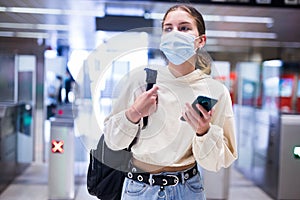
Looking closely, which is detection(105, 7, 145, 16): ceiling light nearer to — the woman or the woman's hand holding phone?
the woman

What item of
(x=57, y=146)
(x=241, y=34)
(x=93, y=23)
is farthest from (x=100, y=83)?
(x=241, y=34)

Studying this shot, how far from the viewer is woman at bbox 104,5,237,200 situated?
41.3 inches

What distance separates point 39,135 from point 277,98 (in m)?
4.62

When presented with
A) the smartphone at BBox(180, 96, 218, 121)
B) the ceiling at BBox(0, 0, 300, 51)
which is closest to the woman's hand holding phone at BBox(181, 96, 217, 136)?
the smartphone at BBox(180, 96, 218, 121)

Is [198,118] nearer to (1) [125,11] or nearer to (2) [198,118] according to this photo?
(2) [198,118]

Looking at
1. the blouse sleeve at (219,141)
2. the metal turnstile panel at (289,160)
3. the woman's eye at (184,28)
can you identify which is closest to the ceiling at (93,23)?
the metal turnstile panel at (289,160)

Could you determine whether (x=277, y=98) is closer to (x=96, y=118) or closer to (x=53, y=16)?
(x=53, y=16)

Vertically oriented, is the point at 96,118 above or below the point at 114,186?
above

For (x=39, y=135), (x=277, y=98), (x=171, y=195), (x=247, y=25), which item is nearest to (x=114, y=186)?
(x=171, y=195)

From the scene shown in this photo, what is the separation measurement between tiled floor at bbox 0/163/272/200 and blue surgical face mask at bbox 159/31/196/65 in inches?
107

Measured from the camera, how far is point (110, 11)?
4.09 m

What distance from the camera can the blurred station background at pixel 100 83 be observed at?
1.34 meters

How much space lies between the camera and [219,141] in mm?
1055

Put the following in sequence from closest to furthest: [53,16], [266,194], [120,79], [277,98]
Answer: [120,79], [266,194], [53,16], [277,98]
